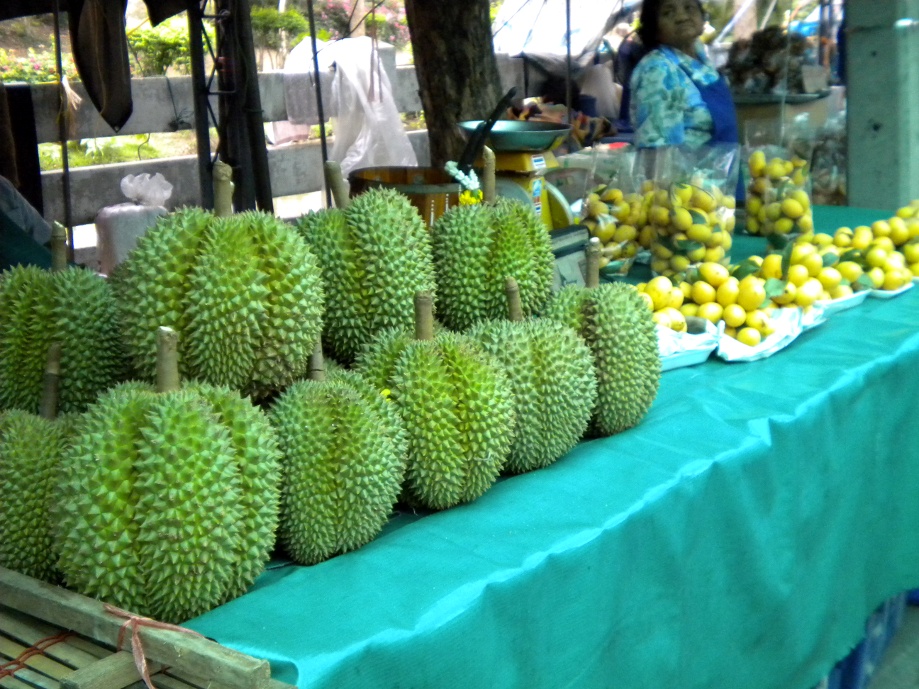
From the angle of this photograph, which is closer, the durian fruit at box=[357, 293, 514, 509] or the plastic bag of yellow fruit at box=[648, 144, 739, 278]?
the durian fruit at box=[357, 293, 514, 509]

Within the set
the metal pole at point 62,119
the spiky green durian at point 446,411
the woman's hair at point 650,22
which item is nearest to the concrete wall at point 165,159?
the metal pole at point 62,119

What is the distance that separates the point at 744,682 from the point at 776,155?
2.12m

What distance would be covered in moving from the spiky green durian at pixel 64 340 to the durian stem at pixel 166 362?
289mm

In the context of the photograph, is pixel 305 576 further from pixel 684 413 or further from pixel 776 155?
pixel 776 155

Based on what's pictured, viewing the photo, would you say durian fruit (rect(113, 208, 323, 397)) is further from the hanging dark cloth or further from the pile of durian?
the hanging dark cloth

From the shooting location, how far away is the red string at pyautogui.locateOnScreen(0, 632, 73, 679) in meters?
→ 1.04

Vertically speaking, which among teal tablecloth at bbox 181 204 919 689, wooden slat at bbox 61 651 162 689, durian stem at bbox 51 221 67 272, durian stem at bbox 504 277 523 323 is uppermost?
durian stem at bbox 51 221 67 272

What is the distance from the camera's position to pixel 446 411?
4.53 ft

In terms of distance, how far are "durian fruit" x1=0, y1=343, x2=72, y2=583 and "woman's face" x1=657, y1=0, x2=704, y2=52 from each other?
12.2 feet

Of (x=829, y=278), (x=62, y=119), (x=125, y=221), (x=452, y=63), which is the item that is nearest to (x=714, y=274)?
(x=829, y=278)

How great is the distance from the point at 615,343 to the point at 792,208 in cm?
179

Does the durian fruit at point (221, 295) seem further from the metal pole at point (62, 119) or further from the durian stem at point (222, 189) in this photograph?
the metal pole at point (62, 119)

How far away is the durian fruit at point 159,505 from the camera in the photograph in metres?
1.06

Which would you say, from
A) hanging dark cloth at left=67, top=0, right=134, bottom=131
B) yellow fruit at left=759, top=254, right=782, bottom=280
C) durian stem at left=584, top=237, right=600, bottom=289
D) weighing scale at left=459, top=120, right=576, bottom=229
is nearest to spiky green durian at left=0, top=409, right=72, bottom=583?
durian stem at left=584, top=237, right=600, bottom=289
